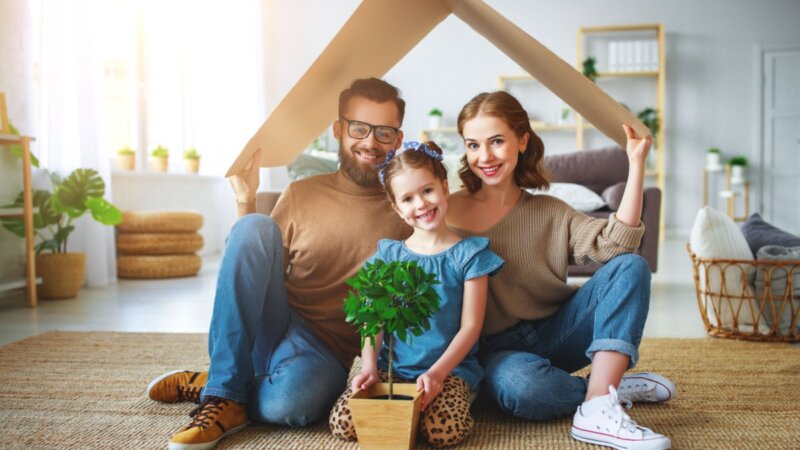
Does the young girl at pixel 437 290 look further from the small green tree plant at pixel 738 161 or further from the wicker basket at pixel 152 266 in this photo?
the small green tree plant at pixel 738 161

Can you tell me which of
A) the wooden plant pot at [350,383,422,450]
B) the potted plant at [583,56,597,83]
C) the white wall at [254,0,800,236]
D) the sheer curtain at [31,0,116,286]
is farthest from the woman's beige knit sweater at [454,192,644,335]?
the white wall at [254,0,800,236]

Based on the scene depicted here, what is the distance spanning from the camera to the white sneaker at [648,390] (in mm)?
1591

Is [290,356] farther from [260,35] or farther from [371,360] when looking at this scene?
[260,35]

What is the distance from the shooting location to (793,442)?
132cm

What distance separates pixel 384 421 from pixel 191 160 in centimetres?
486

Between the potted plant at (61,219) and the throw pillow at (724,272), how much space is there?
2.87 m

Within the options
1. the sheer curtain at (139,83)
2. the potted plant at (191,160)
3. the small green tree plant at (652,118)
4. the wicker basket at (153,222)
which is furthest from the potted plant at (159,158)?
the small green tree plant at (652,118)

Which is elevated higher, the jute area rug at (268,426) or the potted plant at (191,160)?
the potted plant at (191,160)

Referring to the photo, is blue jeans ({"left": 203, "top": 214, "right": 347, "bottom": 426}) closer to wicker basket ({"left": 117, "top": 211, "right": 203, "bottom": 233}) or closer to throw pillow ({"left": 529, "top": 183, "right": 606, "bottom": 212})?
throw pillow ({"left": 529, "top": 183, "right": 606, "bottom": 212})

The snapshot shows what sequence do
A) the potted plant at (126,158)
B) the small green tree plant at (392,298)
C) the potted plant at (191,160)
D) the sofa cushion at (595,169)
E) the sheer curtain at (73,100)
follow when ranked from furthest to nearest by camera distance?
the potted plant at (191,160) < the potted plant at (126,158) < the sofa cushion at (595,169) < the sheer curtain at (73,100) < the small green tree plant at (392,298)

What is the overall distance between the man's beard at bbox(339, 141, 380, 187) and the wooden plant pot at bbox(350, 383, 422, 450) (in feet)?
1.77

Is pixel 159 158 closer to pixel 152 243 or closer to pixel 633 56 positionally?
pixel 152 243

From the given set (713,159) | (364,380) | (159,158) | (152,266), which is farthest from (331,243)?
(713,159)

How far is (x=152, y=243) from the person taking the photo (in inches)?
171
